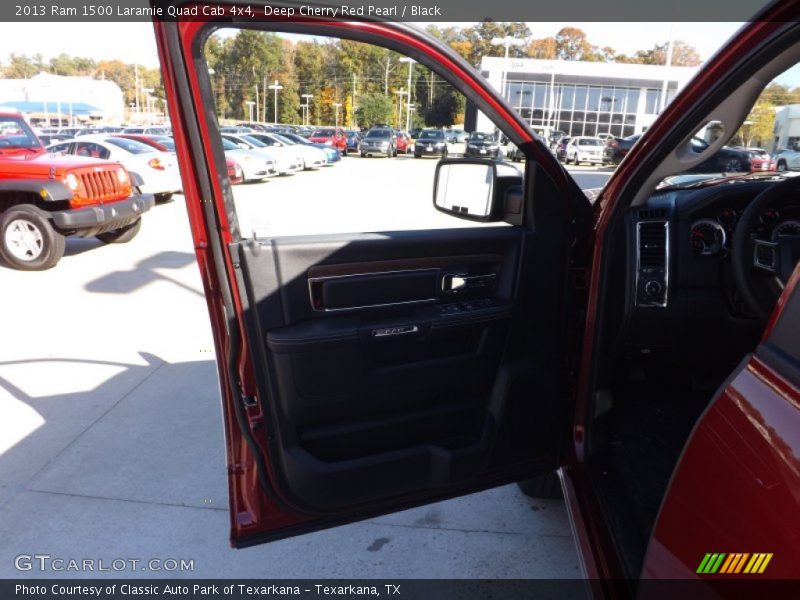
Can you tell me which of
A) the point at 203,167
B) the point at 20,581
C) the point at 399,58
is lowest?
the point at 20,581

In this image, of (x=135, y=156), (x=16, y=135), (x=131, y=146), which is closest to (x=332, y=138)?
(x=131, y=146)

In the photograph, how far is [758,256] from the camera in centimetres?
235

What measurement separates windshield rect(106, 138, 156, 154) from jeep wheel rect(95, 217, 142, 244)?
4.23 m

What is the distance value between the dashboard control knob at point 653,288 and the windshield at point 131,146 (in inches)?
498

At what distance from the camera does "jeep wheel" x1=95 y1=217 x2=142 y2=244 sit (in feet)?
30.0

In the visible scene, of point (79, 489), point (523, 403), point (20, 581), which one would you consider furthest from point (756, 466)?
point (79, 489)

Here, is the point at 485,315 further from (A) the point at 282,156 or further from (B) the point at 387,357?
(A) the point at 282,156

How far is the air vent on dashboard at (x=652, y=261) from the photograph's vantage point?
2445 millimetres

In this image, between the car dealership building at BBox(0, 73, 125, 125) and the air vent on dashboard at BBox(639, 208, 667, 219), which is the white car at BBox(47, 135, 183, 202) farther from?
the car dealership building at BBox(0, 73, 125, 125)

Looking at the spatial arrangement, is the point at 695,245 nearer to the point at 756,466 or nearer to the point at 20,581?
the point at 756,466

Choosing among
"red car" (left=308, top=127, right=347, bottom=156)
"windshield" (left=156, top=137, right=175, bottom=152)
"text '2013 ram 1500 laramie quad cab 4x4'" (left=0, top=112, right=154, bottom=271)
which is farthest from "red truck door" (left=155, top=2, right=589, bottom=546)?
"red car" (left=308, top=127, right=347, bottom=156)

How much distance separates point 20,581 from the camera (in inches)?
96.4

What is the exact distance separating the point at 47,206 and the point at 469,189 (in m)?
7.12

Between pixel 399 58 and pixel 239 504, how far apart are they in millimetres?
1577
